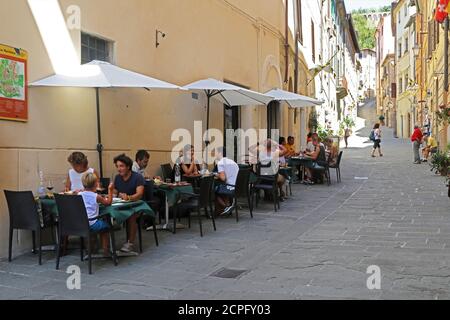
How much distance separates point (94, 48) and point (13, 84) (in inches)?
75.4

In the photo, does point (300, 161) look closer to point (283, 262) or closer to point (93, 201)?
point (283, 262)

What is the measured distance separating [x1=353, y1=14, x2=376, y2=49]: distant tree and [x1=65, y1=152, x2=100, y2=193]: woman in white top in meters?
82.6

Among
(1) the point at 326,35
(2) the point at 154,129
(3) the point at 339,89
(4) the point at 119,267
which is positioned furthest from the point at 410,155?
(4) the point at 119,267

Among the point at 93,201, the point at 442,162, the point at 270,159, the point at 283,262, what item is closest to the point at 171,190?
the point at 93,201

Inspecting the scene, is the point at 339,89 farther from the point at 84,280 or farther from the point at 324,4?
the point at 84,280

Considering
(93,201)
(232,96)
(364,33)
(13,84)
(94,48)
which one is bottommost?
(93,201)

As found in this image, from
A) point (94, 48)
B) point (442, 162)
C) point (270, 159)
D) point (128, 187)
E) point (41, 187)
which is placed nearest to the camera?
point (41, 187)

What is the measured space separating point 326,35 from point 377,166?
34.6 feet

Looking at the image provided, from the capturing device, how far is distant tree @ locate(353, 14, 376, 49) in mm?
84562

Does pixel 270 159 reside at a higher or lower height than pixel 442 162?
higher

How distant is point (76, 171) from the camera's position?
686cm

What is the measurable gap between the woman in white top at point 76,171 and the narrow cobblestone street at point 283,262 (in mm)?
946

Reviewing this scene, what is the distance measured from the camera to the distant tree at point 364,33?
3329 inches
